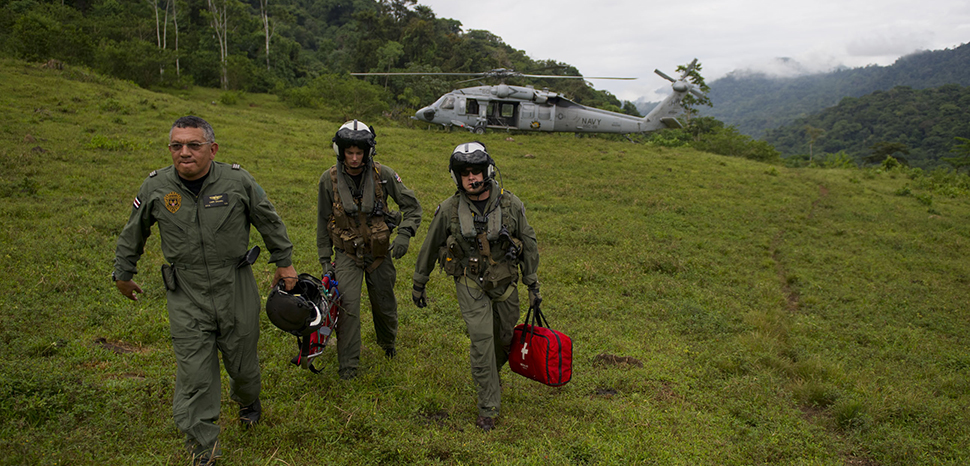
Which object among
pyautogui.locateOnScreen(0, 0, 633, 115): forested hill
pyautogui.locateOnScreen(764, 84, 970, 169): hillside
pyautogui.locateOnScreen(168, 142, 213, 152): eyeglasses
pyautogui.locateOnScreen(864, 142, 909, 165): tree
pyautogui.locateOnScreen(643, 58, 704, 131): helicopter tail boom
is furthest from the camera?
pyautogui.locateOnScreen(764, 84, 970, 169): hillside

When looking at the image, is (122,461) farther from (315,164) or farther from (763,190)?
(763,190)

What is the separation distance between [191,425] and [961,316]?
→ 37.9ft

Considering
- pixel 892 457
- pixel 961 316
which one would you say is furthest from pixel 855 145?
pixel 892 457

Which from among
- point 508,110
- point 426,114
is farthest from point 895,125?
point 426,114

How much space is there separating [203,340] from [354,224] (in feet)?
5.99

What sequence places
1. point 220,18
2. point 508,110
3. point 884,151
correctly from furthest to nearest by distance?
point 884,151 < point 220,18 < point 508,110

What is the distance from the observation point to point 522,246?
4699 millimetres

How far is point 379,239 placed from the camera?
5.03 m

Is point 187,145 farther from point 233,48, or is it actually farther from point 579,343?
point 233,48

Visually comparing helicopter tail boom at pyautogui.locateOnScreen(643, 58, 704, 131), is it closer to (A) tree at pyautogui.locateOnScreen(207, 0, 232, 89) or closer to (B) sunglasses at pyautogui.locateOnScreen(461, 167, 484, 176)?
(B) sunglasses at pyautogui.locateOnScreen(461, 167, 484, 176)

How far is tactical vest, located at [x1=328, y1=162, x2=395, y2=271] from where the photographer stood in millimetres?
5012

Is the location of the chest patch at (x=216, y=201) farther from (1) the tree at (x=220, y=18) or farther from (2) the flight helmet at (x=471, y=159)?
(1) the tree at (x=220, y=18)

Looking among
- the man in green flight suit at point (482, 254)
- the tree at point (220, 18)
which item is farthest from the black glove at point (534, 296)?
the tree at point (220, 18)

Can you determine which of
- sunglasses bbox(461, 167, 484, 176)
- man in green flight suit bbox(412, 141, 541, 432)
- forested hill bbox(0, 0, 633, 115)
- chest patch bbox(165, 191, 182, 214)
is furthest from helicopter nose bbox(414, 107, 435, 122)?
chest patch bbox(165, 191, 182, 214)
